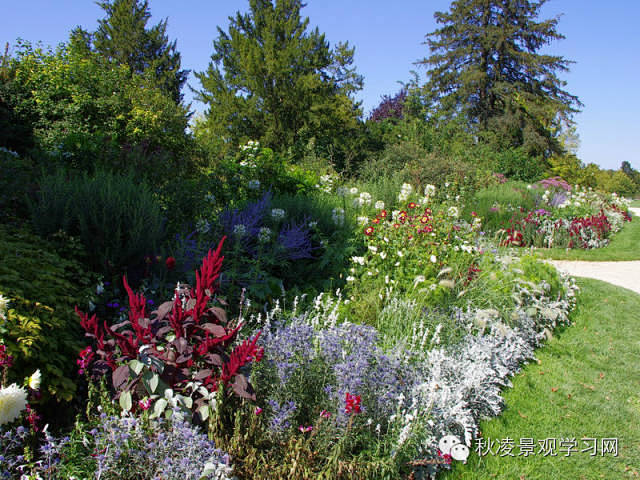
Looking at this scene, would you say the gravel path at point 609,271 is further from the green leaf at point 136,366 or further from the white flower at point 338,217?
the green leaf at point 136,366

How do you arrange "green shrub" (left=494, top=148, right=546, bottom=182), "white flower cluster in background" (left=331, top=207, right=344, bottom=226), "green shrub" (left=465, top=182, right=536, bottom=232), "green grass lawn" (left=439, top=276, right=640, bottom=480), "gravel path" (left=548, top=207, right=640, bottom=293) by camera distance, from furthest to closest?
"green shrub" (left=494, top=148, right=546, bottom=182), "green shrub" (left=465, top=182, right=536, bottom=232), "gravel path" (left=548, top=207, right=640, bottom=293), "white flower cluster in background" (left=331, top=207, right=344, bottom=226), "green grass lawn" (left=439, top=276, right=640, bottom=480)

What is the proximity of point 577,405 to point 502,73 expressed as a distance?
28.6 m

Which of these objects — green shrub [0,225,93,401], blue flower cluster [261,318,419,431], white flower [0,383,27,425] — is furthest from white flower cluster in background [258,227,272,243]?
white flower [0,383,27,425]

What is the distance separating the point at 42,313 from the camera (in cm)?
226

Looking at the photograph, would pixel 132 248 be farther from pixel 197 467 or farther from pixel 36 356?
pixel 197 467

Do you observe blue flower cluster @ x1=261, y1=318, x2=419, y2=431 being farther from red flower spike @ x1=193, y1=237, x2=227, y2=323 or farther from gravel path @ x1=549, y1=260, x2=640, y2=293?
gravel path @ x1=549, y1=260, x2=640, y2=293

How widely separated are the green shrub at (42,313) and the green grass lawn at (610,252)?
298 inches

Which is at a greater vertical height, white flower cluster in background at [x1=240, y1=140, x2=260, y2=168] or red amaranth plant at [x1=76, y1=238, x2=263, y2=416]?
white flower cluster in background at [x1=240, y1=140, x2=260, y2=168]

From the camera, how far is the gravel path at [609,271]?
6.71m

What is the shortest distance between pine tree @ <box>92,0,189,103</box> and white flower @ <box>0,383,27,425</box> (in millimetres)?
27916

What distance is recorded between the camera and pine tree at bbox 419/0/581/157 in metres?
25.3

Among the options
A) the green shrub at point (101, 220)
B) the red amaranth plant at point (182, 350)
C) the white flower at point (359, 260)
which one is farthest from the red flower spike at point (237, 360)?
the white flower at point (359, 260)

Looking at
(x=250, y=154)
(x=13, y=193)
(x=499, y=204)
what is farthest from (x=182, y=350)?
(x=499, y=204)

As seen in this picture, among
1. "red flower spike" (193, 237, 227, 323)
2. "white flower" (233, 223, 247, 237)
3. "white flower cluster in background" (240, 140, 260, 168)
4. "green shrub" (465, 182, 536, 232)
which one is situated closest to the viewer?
"red flower spike" (193, 237, 227, 323)
